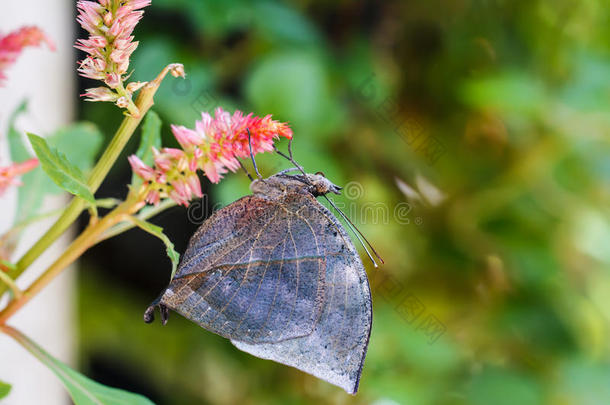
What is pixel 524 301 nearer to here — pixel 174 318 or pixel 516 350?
pixel 516 350

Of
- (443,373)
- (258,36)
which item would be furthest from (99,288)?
(443,373)

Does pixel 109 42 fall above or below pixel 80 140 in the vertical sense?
above

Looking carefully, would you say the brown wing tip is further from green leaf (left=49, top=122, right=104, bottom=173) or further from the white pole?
the white pole

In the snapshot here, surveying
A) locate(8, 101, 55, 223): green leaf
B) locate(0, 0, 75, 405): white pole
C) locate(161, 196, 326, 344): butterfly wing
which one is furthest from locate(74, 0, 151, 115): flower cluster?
locate(0, 0, 75, 405): white pole

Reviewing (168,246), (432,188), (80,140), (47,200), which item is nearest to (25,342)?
(168,246)

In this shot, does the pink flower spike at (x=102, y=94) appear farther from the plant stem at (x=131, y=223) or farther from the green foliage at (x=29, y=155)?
the green foliage at (x=29, y=155)

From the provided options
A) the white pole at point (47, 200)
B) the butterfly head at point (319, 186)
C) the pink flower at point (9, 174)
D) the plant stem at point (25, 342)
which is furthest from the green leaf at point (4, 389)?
the white pole at point (47, 200)

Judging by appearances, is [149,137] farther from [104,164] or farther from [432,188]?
[432,188]
